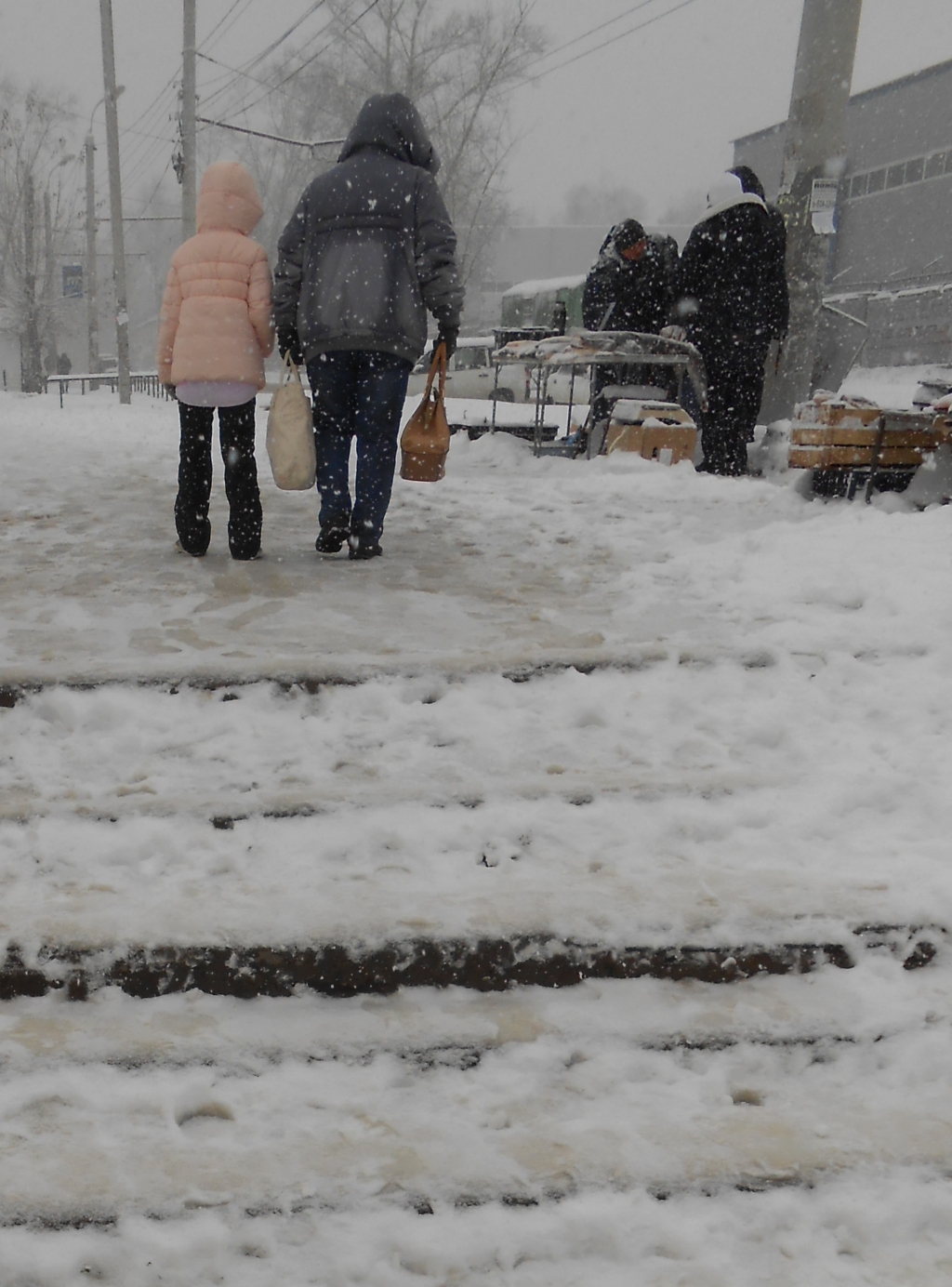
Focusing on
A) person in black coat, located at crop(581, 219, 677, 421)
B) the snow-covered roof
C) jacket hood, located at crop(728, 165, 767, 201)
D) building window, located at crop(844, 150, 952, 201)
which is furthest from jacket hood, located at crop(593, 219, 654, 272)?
building window, located at crop(844, 150, 952, 201)

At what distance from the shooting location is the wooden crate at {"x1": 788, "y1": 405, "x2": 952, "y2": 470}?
193 inches

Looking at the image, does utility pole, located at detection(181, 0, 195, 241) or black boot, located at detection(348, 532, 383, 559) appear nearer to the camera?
black boot, located at detection(348, 532, 383, 559)

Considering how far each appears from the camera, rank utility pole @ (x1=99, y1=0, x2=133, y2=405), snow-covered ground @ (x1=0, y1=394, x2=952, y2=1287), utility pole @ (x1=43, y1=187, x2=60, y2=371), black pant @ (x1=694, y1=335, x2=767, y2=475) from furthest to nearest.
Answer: utility pole @ (x1=43, y1=187, x2=60, y2=371) → utility pole @ (x1=99, y1=0, x2=133, y2=405) → black pant @ (x1=694, y1=335, x2=767, y2=475) → snow-covered ground @ (x1=0, y1=394, x2=952, y2=1287)

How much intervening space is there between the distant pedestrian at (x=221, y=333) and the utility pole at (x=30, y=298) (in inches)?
1107

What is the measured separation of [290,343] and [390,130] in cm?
88

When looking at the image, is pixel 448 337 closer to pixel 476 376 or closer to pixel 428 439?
pixel 428 439

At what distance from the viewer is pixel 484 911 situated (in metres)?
1.73

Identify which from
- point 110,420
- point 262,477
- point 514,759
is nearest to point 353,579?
point 514,759

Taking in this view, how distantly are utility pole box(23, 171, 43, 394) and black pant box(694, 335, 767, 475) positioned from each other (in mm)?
26941

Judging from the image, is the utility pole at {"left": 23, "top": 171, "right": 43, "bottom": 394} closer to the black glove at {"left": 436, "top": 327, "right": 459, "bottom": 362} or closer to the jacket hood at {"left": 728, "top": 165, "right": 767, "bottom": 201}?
the jacket hood at {"left": 728, "top": 165, "right": 767, "bottom": 201}

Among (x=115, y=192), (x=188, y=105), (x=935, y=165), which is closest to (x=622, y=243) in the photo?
(x=188, y=105)

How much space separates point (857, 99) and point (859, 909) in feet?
115

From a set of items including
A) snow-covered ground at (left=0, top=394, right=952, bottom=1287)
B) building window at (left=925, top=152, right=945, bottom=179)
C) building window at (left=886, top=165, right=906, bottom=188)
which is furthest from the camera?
building window at (left=886, top=165, right=906, bottom=188)

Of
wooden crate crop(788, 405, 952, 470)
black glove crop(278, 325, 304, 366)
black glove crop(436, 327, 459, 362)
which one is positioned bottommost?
wooden crate crop(788, 405, 952, 470)
